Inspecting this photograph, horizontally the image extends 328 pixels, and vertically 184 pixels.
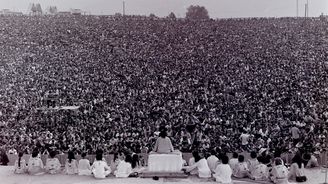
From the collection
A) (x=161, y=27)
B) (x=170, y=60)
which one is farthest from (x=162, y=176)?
(x=161, y=27)

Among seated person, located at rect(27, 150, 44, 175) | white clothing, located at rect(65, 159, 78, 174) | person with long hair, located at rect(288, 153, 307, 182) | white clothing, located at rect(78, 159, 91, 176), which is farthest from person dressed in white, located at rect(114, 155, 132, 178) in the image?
person with long hair, located at rect(288, 153, 307, 182)

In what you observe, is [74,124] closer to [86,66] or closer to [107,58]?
[86,66]

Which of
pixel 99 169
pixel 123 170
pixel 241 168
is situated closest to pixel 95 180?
pixel 99 169

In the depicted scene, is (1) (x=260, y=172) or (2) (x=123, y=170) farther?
(2) (x=123, y=170)

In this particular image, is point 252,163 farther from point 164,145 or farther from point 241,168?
point 164,145

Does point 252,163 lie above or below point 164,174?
above

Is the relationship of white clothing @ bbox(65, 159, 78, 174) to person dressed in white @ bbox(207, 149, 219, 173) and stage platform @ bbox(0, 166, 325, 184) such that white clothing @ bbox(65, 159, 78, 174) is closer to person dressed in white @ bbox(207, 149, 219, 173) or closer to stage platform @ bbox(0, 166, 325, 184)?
stage platform @ bbox(0, 166, 325, 184)
